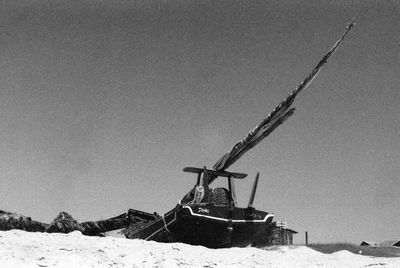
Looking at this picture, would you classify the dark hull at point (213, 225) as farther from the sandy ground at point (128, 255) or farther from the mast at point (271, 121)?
the sandy ground at point (128, 255)

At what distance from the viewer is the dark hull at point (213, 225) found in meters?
17.8

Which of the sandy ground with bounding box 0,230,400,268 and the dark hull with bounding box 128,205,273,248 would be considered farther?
the dark hull with bounding box 128,205,273,248

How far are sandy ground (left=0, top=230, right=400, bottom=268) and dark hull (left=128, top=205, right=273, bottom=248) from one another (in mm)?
7236

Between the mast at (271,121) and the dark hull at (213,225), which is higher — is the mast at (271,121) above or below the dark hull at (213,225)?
above

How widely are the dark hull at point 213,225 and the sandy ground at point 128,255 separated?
7.24 meters

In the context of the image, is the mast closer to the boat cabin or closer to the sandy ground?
the boat cabin

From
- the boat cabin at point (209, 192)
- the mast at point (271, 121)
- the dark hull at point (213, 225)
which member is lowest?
the dark hull at point (213, 225)

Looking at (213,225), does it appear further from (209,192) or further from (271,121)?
(271,121)

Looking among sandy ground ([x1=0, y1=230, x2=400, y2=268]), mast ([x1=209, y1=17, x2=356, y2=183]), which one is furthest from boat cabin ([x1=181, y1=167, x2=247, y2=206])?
sandy ground ([x1=0, y1=230, x2=400, y2=268])

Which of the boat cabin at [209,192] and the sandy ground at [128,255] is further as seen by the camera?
the boat cabin at [209,192]

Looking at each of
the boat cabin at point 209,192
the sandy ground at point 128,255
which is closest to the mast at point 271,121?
the boat cabin at point 209,192

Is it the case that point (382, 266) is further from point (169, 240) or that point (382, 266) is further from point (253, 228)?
point (169, 240)

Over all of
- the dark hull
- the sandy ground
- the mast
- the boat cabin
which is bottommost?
the sandy ground

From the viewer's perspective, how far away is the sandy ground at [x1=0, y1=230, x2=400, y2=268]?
788cm
